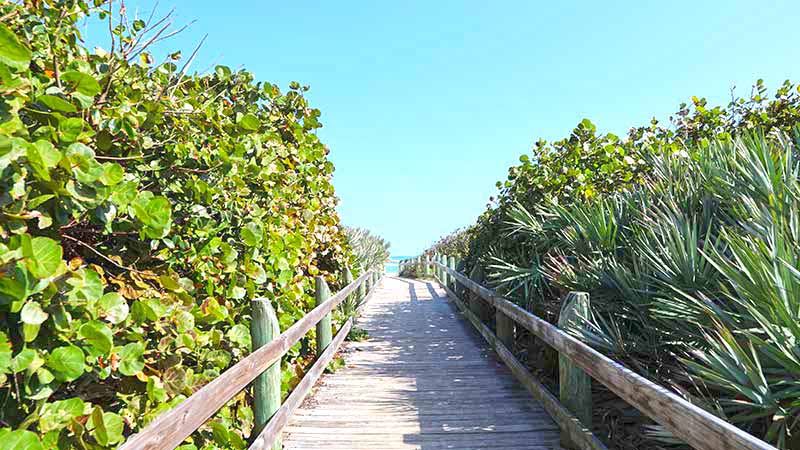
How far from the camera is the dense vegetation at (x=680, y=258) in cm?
205

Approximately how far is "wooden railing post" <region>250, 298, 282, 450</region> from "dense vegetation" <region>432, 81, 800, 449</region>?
215 centimetres

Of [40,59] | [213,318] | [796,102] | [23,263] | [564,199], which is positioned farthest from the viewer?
[796,102]

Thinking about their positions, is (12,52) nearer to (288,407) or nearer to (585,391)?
(288,407)

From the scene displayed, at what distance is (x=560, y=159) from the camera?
19.5 feet

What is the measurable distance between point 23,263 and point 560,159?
571cm

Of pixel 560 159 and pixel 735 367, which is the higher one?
pixel 560 159

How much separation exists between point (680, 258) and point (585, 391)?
3.54 ft

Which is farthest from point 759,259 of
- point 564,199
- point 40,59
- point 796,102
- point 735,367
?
point 796,102

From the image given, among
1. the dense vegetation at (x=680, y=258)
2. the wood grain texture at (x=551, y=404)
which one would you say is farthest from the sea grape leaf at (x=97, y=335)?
the wood grain texture at (x=551, y=404)

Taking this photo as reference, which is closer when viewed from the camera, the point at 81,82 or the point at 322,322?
the point at 81,82

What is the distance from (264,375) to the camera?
3062 millimetres

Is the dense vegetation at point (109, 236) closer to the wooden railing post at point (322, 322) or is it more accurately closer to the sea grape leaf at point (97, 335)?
the sea grape leaf at point (97, 335)

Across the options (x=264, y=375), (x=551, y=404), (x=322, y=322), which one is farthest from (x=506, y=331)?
(x=264, y=375)

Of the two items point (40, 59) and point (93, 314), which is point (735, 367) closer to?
point (93, 314)
